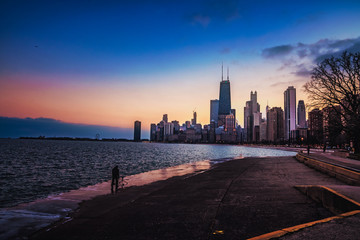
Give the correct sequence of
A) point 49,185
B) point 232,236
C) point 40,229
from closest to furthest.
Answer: point 232,236, point 40,229, point 49,185

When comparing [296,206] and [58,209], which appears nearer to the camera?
[296,206]

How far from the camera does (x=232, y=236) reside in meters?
6.57

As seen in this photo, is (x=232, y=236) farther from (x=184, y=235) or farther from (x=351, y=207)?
(x=351, y=207)

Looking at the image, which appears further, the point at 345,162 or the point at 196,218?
the point at 345,162

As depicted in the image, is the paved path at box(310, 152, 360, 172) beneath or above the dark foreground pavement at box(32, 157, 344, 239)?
above

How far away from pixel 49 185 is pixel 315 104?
35356mm

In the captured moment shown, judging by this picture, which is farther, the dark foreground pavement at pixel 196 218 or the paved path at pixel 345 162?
the paved path at pixel 345 162

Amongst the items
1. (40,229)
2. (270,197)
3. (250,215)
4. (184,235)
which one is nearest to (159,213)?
(184,235)

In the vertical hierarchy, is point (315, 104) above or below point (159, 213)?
above

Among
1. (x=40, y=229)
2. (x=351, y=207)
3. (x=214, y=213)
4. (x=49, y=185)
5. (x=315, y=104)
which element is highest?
(x=315, y=104)

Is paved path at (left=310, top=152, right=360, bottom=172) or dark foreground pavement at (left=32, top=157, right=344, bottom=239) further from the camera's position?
paved path at (left=310, top=152, right=360, bottom=172)

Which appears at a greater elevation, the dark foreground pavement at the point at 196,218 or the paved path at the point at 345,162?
the paved path at the point at 345,162

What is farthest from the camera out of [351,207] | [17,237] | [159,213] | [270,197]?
[270,197]

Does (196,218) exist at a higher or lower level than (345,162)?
lower
